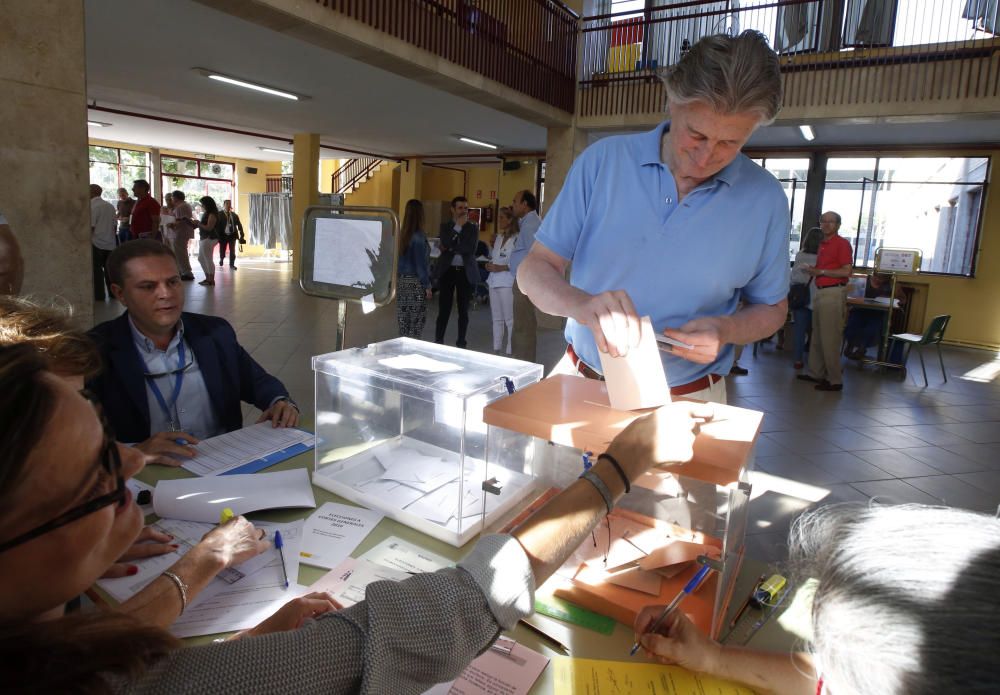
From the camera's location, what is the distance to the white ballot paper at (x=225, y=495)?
1.39 metres

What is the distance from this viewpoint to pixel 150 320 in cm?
213

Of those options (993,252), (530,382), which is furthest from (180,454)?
(993,252)

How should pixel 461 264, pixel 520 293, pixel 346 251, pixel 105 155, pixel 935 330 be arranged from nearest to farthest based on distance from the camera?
pixel 346 251
pixel 520 293
pixel 935 330
pixel 461 264
pixel 105 155

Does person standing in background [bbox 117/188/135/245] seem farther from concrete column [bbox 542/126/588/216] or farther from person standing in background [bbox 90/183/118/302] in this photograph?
concrete column [bbox 542/126/588/216]

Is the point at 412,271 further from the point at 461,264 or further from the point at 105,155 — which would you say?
the point at 105,155

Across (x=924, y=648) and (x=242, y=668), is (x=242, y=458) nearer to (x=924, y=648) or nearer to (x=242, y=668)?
(x=242, y=668)

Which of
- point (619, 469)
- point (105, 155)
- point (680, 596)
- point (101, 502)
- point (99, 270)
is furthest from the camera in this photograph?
point (105, 155)

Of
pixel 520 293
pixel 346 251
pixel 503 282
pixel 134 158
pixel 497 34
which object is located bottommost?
pixel 520 293

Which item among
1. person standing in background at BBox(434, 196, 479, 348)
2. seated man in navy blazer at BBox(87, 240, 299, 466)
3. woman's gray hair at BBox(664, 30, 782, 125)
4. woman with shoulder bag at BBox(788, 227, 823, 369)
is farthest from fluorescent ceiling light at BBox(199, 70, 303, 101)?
woman's gray hair at BBox(664, 30, 782, 125)

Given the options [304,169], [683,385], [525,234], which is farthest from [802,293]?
[304,169]

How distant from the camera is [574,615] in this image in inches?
42.8

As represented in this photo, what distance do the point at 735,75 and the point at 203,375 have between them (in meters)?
1.92

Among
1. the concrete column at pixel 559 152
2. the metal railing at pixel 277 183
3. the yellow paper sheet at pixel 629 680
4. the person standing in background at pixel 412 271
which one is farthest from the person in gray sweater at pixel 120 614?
the metal railing at pixel 277 183

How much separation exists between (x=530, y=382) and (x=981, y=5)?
27.5ft
